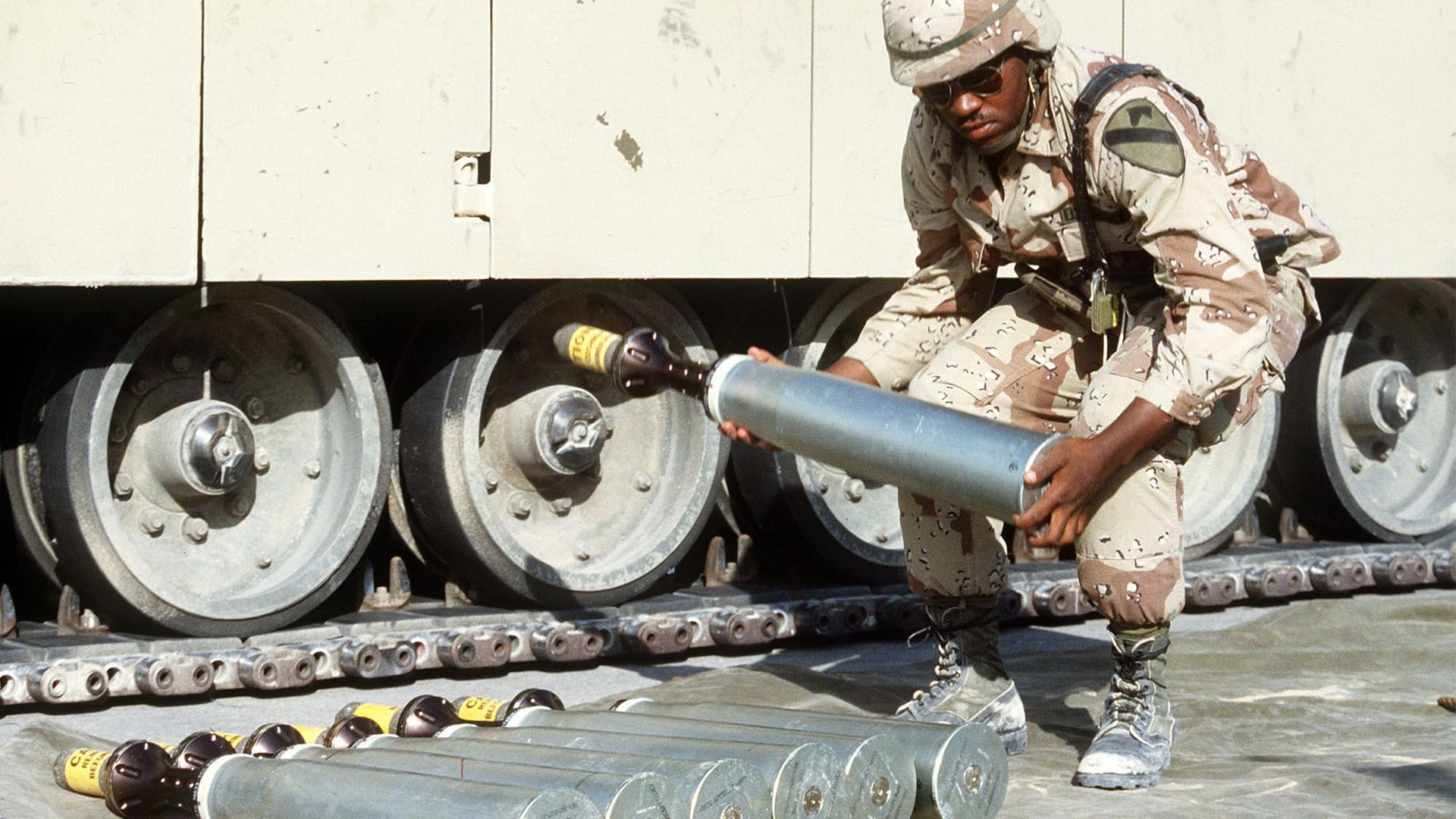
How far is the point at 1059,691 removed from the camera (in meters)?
5.87

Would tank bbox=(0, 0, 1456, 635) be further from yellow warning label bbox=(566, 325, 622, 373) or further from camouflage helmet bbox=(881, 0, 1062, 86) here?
camouflage helmet bbox=(881, 0, 1062, 86)

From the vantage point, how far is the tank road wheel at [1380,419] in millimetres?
8258

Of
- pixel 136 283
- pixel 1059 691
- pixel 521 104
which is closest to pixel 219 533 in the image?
pixel 136 283

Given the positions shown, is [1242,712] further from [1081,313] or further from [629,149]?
[629,149]

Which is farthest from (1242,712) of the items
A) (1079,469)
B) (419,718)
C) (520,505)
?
(520,505)

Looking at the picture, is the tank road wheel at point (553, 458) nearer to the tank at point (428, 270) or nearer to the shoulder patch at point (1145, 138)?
the tank at point (428, 270)

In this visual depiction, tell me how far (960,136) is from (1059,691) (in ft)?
5.40

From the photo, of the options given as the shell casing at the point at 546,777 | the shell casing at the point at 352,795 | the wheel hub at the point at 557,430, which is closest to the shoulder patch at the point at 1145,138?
the shell casing at the point at 546,777

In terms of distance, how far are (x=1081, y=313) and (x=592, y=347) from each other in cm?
118

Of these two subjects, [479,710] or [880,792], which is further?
→ [479,710]

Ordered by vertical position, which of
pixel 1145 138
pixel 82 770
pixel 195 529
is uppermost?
pixel 1145 138

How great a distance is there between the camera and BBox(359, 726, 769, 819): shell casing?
376 centimetres

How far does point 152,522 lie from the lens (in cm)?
596

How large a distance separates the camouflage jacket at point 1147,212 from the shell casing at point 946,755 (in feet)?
2.63
